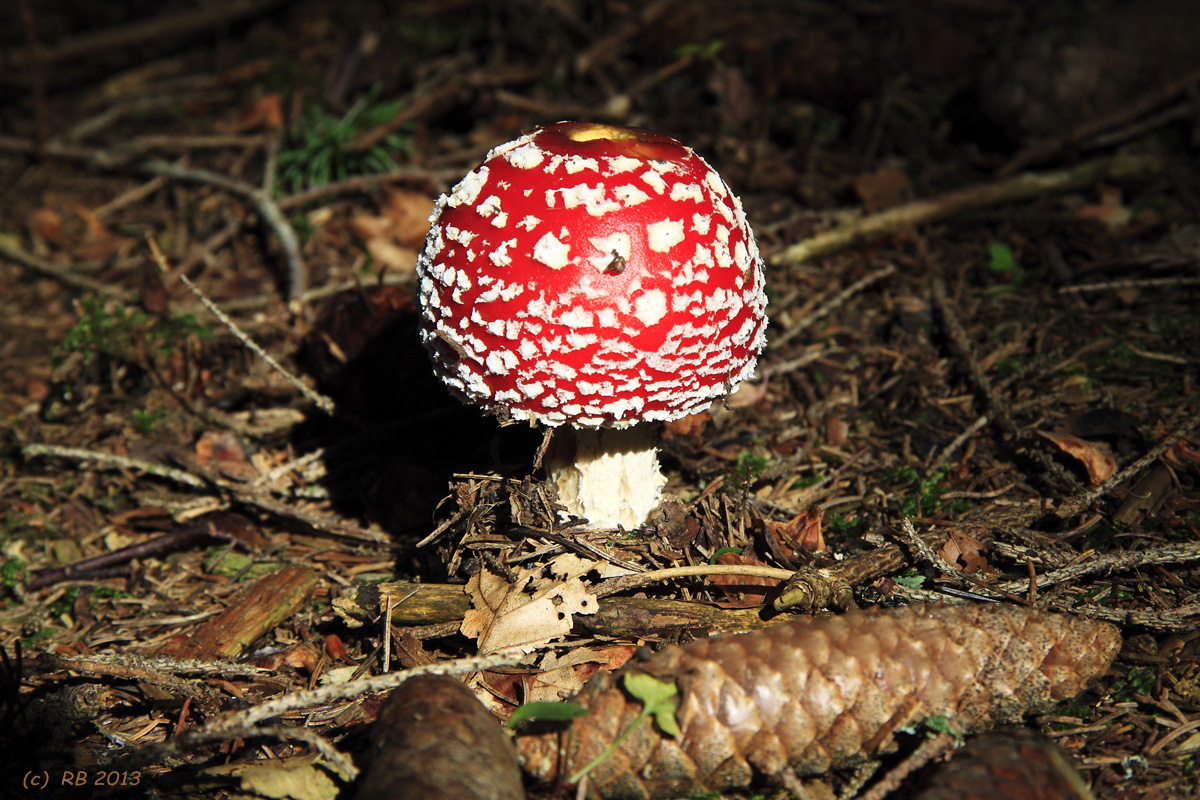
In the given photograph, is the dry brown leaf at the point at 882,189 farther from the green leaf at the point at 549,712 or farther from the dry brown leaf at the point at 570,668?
the green leaf at the point at 549,712

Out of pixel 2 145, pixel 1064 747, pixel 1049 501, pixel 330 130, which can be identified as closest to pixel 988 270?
pixel 1049 501

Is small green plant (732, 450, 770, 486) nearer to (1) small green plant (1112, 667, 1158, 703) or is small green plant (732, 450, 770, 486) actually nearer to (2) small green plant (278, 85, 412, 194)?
(1) small green plant (1112, 667, 1158, 703)

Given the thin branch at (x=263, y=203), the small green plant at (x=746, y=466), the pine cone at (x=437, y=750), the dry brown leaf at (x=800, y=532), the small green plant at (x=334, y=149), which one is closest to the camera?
the pine cone at (x=437, y=750)

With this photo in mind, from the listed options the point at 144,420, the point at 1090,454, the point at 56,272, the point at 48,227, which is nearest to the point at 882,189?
the point at 1090,454

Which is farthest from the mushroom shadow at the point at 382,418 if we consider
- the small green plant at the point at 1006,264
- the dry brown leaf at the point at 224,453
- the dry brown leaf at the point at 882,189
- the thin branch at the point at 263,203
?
the small green plant at the point at 1006,264

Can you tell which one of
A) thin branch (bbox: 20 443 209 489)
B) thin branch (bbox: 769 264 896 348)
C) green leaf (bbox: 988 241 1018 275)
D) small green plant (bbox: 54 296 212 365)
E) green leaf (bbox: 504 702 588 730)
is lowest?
green leaf (bbox: 504 702 588 730)

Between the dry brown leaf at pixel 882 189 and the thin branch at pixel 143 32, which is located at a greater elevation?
the thin branch at pixel 143 32

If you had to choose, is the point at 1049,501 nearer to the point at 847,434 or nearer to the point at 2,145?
the point at 847,434

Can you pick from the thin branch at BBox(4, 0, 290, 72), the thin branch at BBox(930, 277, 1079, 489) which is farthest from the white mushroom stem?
the thin branch at BBox(4, 0, 290, 72)
